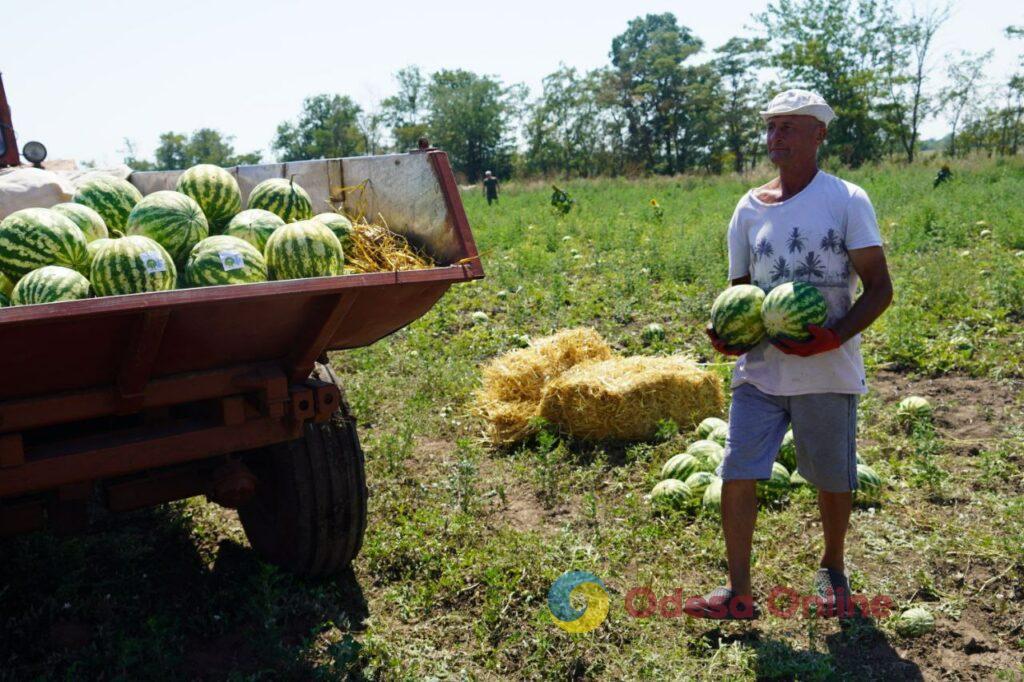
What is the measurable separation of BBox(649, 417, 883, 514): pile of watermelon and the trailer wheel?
70.6 inches

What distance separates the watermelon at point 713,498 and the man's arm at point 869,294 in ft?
4.64

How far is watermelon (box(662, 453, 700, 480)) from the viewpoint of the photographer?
16.0 feet

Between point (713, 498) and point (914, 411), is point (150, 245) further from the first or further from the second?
point (914, 411)

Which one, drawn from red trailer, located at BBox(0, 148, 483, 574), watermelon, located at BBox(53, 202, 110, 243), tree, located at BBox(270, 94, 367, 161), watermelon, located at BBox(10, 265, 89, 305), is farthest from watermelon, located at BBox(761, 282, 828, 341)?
tree, located at BBox(270, 94, 367, 161)

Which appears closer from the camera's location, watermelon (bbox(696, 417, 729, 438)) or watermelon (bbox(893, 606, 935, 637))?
watermelon (bbox(893, 606, 935, 637))

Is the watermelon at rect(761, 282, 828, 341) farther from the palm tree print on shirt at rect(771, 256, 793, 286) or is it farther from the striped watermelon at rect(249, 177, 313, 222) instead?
the striped watermelon at rect(249, 177, 313, 222)

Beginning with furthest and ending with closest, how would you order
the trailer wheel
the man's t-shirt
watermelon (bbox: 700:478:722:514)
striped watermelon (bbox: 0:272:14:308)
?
watermelon (bbox: 700:478:722:514), the trailer wheel, the man's t-shirt, striped watermelon (bbox: 0:272:14:308)

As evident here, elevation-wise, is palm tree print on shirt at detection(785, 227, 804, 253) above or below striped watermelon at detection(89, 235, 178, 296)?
below

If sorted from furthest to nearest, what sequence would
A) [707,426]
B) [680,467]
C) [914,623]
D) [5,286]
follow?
[707,426] → [680,467] → [914,623] → [5,286]

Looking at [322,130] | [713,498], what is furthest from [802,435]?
[322,130]

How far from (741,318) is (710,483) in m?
1.50

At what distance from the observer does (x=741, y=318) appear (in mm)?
3455

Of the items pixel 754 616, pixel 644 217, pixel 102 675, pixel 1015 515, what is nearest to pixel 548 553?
pixel 754 616

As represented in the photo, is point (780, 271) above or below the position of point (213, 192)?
below
